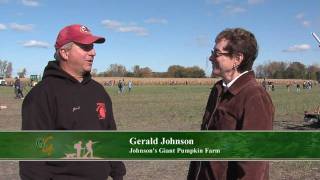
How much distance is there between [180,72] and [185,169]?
156m

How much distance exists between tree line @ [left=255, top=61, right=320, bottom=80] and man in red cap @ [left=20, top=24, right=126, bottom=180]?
15069 centimetres

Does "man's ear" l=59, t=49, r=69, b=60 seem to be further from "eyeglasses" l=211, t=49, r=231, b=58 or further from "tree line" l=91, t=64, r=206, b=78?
"tree line" l=91, t=64, r=206, b=78

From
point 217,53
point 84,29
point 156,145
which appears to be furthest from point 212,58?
point 84,29

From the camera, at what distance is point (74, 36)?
3.39m

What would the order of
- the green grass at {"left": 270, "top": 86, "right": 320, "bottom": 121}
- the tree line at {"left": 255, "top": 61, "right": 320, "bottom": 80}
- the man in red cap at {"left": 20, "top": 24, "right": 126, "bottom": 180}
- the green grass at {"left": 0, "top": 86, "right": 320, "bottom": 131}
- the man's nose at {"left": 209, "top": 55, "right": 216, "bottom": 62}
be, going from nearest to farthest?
the man in red cap at {"left": 20, "top": 24, "right": 126, "bottom": 180} → the man's nose at {"left": 209, "top": 55, "right": 216, "bottom": 62} → the green grass at {"left": 0, "top": 86, "right": 320, "bottom": 131} → the green grass at {"left": 270, "top": 86, "right": 320, "bottom": 121} → the tree line at {"left": 255, "top": 61, "right": 320, "bottom": 80}

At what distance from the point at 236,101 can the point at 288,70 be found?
517 ft

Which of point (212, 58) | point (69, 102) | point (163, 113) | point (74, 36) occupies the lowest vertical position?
point (163, 113)

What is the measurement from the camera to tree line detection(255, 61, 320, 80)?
15200 centimetres

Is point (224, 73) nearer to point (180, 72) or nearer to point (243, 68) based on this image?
point (243, 68)

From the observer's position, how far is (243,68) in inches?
126

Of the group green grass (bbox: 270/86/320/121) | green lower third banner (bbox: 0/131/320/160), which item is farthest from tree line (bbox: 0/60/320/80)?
green lower third banner (bbox: 0/131/320/160)

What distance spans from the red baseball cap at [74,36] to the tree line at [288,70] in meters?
151

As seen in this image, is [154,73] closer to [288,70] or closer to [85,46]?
[288,70]

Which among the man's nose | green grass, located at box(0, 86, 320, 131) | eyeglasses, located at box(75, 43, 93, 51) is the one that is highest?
eyeglasses, located at box(75, 43, 93, 51)
